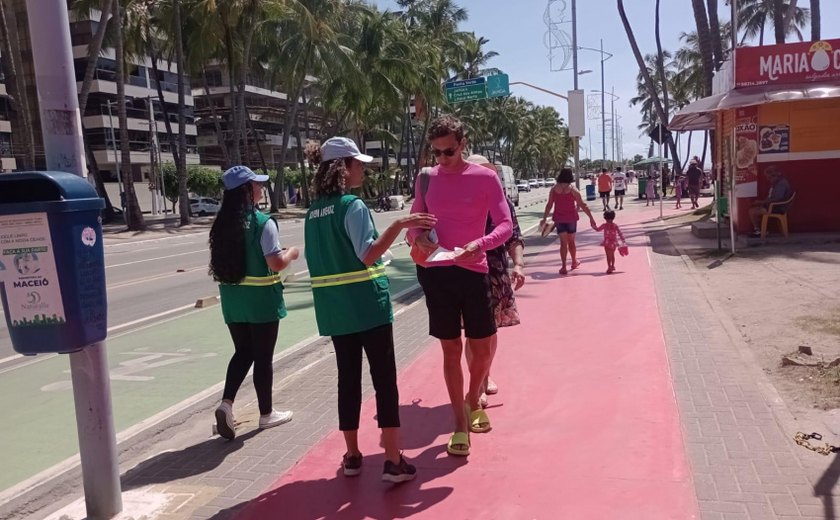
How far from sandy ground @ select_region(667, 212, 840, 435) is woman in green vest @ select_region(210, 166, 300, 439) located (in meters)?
3.54

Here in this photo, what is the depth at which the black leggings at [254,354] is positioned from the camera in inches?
185

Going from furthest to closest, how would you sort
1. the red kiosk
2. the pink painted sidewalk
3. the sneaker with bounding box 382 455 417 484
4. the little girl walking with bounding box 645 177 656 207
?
the little girl walking with bounding box 645 177 656 207 → the red kiosk → the sneaker with bounding box 382 455 417 484 → the pink painted sidewalk

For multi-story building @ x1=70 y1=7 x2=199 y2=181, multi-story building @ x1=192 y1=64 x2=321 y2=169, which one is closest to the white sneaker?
multi-story building @ x1=70 y1=7 x2=199 y2=181

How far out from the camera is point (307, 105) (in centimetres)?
5656

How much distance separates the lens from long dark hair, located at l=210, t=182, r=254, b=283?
4508 mm

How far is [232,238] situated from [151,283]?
983 cm

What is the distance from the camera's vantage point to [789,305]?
310 inches

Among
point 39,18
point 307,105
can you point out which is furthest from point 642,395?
point 307,105

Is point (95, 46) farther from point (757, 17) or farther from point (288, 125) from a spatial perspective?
point (757, 17)

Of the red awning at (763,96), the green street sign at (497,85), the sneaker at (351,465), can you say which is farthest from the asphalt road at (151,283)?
the green street sign at (497,85)

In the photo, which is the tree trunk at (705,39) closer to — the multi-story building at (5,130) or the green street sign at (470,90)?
the green street sign at (470,90)

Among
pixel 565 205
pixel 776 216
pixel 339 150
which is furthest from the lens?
pixel 776 216

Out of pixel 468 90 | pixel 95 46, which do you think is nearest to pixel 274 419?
pixel 468 90

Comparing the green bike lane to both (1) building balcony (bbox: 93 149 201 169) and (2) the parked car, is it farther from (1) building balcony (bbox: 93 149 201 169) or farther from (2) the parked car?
(1) building balcony (bbox: 93 149 201 169)
